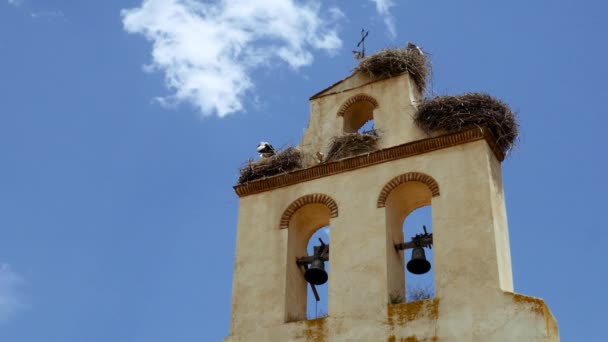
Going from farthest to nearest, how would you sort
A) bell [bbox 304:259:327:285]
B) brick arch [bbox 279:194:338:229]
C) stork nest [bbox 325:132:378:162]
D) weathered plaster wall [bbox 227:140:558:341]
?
stork nest [bbox 325:132:378:162] → brick arch [bbox 279:194:338:229] → bell [bbox 304:259:327:285] → weathered plaster wall [bbox 227:140:558:341]

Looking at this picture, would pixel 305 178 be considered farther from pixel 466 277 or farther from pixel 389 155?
pixel 466 277

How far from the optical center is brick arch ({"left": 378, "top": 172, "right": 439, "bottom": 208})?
1308cm

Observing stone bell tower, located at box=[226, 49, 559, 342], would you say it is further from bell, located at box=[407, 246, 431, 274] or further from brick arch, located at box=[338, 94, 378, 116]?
bell, located at box=[407, 246, 431, 274]

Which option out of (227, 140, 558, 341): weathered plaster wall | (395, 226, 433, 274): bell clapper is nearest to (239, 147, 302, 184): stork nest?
(227, 140, 558, 341): weathered plaster wall

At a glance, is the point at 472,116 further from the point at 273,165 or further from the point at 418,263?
the point at 273,165

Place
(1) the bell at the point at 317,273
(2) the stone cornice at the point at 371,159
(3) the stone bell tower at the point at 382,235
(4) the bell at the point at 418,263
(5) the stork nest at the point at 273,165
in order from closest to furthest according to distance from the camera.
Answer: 1. (3) the stone bell tower at the point at 382,235
2. (4) the bell at the point at 418,263
3. (2) the stone cornice at the point at 371,159
4. (1) the bell at the point at 317,273
5. (5) the stork nest at the point at 273,165

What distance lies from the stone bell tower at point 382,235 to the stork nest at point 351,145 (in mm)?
153

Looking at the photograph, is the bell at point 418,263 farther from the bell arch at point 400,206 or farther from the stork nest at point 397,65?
the stork nest at point 397,65

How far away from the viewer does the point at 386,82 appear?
48.8 feet

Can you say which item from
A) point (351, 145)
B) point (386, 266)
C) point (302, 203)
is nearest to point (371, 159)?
point (351, 145)

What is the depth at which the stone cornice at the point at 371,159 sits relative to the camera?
1331cm

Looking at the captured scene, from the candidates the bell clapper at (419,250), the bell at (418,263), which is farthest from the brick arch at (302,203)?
the bell at (418,263)

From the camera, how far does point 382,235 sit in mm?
12938

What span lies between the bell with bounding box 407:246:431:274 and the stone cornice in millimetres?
1274
